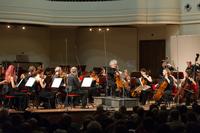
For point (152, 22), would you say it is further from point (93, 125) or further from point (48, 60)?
point (93, 125)

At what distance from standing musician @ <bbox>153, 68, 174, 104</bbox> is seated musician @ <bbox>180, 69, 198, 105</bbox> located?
466 millimetres

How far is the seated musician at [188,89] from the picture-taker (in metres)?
15.7

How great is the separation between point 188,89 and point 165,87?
870mm

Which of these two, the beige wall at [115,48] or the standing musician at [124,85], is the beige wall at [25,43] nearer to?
the beige wall at [115,48]

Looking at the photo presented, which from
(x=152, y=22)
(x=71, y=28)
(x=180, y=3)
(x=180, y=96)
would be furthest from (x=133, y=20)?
→ (x=180, y=96)

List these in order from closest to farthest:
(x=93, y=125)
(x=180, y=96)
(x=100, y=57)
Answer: (x=93, y=125) < (x=180, y=96) < (x=100, y=57)

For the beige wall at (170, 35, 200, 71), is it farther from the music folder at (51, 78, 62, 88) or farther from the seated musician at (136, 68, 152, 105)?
the music folder at (51, 78, 62, 88)

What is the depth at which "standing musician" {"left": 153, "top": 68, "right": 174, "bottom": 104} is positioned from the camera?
15430 millimetres

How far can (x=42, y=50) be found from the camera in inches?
934

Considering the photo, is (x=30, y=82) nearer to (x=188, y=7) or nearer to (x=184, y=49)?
(x=184, y=49)

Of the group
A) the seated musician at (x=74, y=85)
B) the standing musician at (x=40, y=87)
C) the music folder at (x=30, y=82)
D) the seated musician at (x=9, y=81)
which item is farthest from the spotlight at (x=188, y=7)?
the seated musician at (x=9, y=81)

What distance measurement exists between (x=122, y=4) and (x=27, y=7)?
4.37 metres

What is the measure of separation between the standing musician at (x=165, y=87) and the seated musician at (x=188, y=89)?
47 centimetres

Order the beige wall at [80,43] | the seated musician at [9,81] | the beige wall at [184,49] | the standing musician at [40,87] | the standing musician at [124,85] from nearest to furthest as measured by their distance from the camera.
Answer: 1. the seated musician at [9,81]
2. the standing musician at [40,87]
3. the standing musician at [124,85]
4. the beige wall at [184,49]
5. the beige wall at [80,43]
